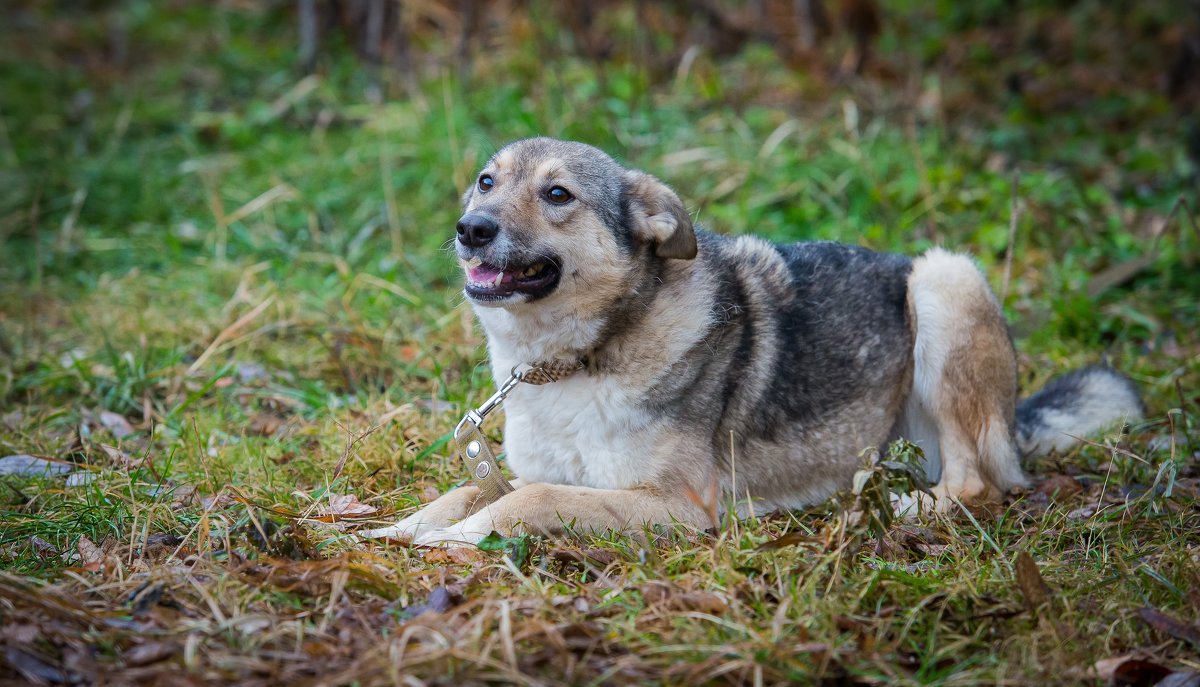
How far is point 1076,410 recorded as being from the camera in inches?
200

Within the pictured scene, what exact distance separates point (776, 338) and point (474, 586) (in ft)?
6.01

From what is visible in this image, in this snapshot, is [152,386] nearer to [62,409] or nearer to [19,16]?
[62,409]

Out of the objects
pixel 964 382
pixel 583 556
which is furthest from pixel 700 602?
pixel 964 382

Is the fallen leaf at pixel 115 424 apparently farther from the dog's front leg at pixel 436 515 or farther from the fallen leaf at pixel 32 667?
the fallen leaf at pixel 32 667

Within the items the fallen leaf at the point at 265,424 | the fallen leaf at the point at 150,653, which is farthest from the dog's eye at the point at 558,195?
the fallen leaf at the point at 150,653

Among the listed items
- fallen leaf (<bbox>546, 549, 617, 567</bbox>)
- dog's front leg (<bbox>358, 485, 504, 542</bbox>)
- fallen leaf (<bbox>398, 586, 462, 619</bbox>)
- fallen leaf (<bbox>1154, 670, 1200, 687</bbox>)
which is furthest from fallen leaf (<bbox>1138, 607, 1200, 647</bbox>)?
dog's front leg (<bbox>358, 485, 504, 542</bbox>)

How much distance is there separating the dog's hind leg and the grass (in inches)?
11.7

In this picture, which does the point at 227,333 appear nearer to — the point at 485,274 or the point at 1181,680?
the point at 485,274

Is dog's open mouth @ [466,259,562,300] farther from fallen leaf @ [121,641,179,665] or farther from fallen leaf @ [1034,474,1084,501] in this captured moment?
fallen leaf @ [1034,474,1084,501]

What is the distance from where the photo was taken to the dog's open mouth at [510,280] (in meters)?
4.03

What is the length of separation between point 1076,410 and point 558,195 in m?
2.81

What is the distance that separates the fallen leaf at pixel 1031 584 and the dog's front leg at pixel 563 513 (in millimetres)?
1262

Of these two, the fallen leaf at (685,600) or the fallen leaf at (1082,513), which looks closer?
the fallen leaf at (685,600)

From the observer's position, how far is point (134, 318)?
630 cm
